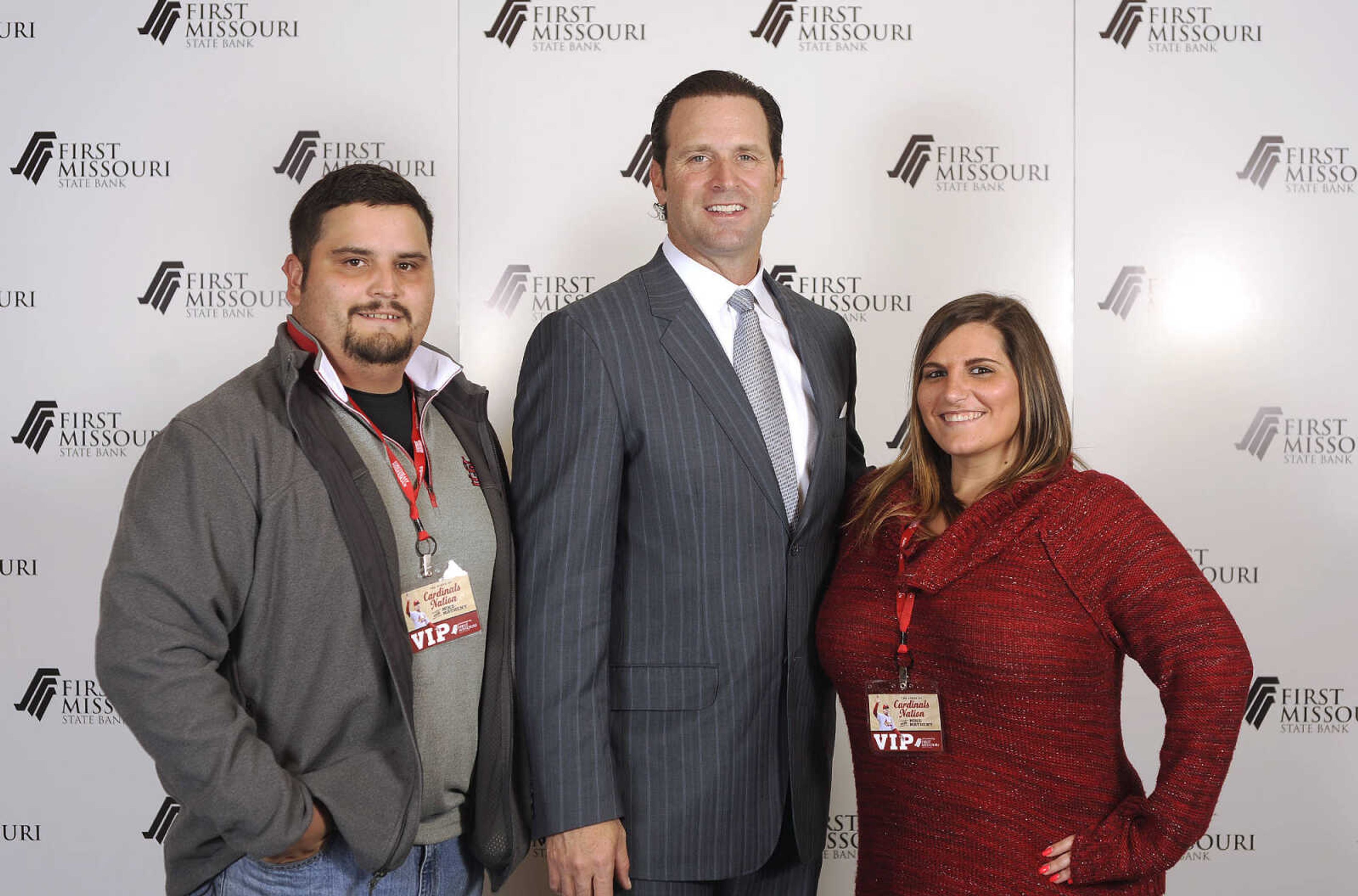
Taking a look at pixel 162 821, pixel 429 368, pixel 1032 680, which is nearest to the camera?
pixel 1032 680

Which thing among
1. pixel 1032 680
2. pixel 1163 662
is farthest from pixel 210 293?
pixel 1163 662

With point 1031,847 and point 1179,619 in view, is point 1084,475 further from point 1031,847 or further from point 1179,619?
point 1031,847

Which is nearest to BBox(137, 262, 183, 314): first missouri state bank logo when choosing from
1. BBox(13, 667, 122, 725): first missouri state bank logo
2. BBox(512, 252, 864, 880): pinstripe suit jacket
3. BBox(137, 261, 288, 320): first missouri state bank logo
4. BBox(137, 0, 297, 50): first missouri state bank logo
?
BBox(137, 261, 288, 320): first missouri state bank logo

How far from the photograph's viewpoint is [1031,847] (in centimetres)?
178

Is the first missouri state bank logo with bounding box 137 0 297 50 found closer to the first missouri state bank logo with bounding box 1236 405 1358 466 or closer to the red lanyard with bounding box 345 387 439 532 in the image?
the red lanyard with bounding box 345 387 439 532

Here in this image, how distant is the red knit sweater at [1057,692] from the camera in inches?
68.1

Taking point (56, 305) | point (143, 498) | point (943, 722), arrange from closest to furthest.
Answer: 1. point (143, 498)
2. point (943, 722)
3. point (56, 305)

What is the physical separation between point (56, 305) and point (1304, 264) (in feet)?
12.3

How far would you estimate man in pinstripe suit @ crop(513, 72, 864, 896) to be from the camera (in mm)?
1861

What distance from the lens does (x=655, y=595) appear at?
1.94 metres

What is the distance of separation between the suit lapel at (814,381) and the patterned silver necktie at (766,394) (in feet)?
0.11

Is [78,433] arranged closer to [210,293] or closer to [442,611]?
[210,293]

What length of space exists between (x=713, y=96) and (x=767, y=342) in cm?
51

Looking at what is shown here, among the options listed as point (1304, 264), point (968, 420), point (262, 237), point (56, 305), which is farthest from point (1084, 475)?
point (56, 305)
